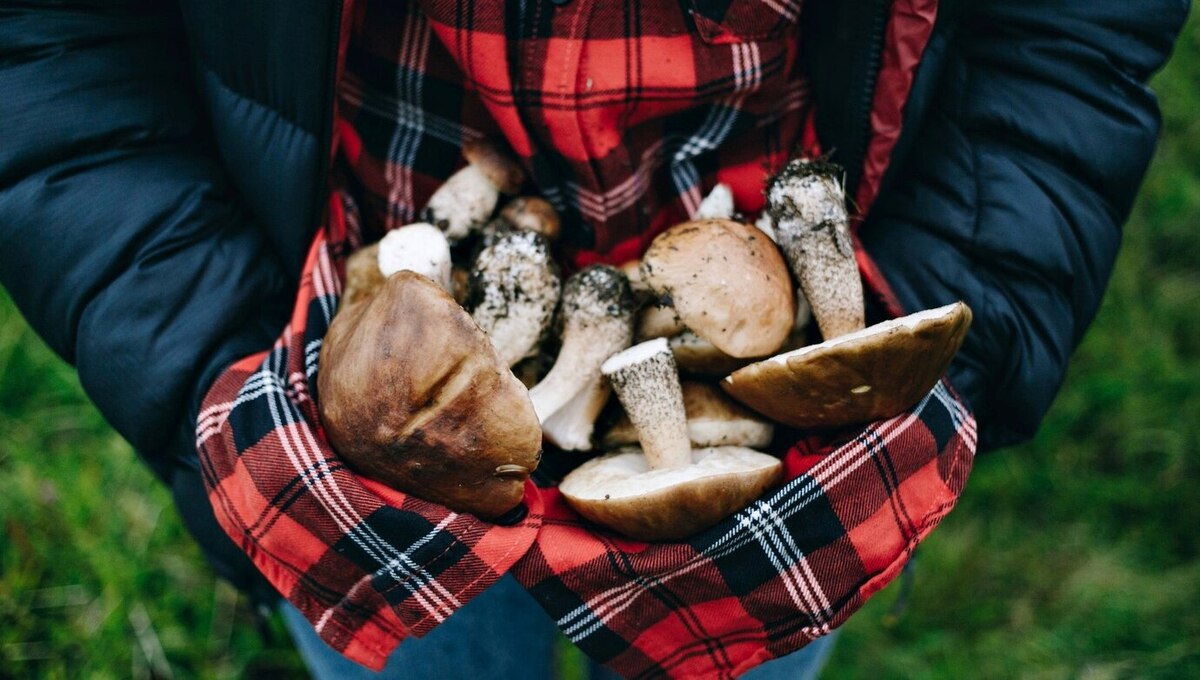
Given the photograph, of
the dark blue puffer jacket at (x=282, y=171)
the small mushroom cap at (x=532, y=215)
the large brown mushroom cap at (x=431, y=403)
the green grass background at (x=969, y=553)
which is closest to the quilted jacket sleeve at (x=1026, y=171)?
the dark blue puffer jacket at (x=282, y=171)

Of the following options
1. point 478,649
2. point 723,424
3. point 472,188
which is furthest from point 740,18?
point 478,649

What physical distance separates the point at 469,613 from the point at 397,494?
526mm

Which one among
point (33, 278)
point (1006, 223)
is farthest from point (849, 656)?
point (33, 278)

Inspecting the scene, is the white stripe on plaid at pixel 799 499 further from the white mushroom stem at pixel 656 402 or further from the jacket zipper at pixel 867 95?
the jacket zipper at pixel 867 95

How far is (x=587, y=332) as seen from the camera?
127cm

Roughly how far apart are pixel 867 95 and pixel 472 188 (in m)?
0.64

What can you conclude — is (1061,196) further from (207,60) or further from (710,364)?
(207,60)

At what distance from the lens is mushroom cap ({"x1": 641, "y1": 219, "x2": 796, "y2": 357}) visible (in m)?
1.16

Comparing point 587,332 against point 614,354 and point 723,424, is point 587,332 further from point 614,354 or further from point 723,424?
point 723,424

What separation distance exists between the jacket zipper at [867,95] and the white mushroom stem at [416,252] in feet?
2.19

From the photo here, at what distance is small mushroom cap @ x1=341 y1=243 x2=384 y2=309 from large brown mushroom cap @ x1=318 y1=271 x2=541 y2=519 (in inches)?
9.5

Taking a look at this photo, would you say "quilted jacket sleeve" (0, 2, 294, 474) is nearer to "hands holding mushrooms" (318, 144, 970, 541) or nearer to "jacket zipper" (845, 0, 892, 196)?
"hands holding mushrooms" (318, 144, 970, 541)

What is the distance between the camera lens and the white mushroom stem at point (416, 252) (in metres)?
1.24

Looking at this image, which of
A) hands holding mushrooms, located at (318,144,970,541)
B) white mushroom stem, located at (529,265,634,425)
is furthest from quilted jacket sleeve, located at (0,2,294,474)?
white mushroom stem, located at (529,265,634,425)
